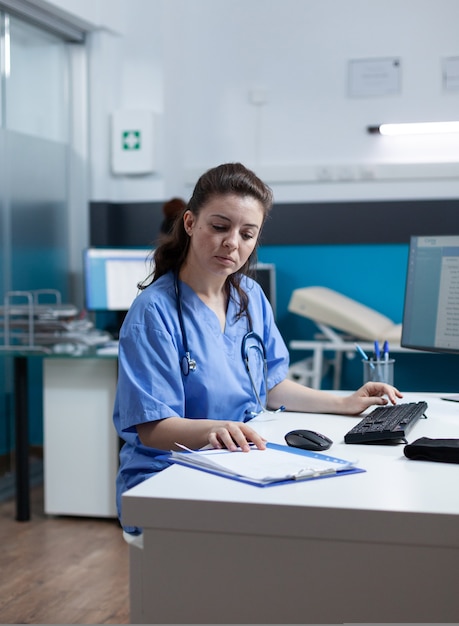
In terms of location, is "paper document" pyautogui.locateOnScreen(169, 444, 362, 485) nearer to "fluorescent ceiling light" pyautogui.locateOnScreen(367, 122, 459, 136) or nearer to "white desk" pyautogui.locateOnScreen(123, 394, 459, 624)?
"white desk" pyautogui.locateOnScreen(123, 394, 459, 624)

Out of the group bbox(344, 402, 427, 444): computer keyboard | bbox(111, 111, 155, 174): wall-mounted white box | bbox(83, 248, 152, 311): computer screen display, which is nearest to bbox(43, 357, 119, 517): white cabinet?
bbox(83, 248, 152, 311): computer screen display

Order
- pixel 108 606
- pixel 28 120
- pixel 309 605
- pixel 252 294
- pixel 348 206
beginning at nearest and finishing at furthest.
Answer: pixel 309 605 → pixel 252 294 → pixel 108 606 → pixel 28 120 → pixel 348 206

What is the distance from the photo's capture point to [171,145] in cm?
451

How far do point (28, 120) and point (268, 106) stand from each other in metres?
1.24

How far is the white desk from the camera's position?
1.08 meters

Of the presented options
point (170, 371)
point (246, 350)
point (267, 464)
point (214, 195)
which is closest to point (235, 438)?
point (267, 464)

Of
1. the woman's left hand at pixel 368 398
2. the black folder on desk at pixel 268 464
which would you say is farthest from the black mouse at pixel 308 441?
the woman's left hand at pixel 368 398

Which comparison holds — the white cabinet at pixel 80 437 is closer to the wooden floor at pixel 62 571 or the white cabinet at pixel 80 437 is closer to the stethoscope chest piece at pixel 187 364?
the wooden floor at pixel 62 571

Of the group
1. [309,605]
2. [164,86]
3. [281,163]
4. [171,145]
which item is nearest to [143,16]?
[164,86]

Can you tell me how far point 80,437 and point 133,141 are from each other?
5.47 ft

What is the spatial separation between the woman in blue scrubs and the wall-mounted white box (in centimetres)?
252

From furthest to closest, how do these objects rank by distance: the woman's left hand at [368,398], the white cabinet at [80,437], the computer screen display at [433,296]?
the white cabinet at [80,437] < the computer screen display at [433,296] < the woman's left hand at [368,398]

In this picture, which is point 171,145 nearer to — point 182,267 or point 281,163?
point 281,163

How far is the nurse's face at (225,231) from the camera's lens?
5.72 feet
